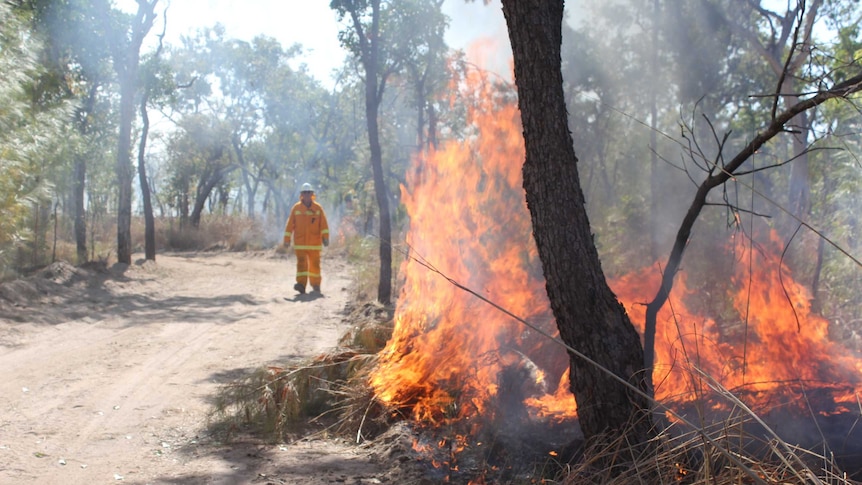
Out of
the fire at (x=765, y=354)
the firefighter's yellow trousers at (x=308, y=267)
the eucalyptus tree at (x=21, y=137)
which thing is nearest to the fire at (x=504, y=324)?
the fire at (x=765, y=354)

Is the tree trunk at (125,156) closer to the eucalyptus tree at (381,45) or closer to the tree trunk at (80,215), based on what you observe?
the tree trunk at (80,215)

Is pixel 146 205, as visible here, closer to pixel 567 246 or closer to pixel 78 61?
pixel 78 61

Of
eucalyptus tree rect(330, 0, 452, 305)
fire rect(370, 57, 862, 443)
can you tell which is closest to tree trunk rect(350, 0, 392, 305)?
eucalyptus tree rect(330, 0, 452, 305)

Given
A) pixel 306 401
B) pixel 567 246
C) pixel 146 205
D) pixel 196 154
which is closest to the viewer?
pixel 567 246

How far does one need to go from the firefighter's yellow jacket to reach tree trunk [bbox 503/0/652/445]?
10.3 metres

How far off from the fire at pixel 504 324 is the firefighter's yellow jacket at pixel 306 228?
258 inches

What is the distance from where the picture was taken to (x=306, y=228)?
13.9 meters

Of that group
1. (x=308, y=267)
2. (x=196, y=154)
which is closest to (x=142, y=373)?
(x=308, y=267)

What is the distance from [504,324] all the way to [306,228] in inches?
345

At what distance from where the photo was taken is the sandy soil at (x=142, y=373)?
14.5 ft

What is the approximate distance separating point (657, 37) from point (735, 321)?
11.5 m

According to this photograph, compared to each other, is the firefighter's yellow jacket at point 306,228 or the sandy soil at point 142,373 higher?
the firefighter's yellow jacket at point 306,228

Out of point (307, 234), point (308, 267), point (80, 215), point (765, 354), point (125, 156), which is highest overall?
point (125, 156)

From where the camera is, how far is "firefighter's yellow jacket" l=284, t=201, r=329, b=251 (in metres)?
13.8
